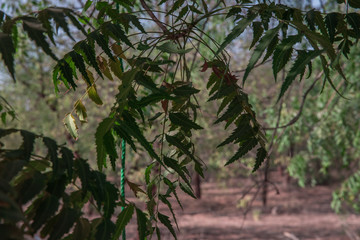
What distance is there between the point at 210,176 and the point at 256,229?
5958 mm

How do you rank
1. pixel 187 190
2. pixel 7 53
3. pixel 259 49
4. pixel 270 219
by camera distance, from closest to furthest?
pixel 7 53 → pixel 259 49 → pixel 187 190 → pixel 270 219

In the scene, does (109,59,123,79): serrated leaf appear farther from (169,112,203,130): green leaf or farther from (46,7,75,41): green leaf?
(46,7,75,41): green leaf

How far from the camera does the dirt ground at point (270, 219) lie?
8.16m

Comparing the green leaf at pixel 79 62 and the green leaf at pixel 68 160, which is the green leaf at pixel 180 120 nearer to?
the green leaf at pixel 79 62

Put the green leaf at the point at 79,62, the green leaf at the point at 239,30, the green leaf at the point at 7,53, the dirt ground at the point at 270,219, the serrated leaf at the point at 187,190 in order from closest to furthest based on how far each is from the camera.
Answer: the green leaf at the point at 7,53
the green leaf at the point at 239,30
the green leaf at the point at 79,62
the serrated leaf at the point at 187,190
the dirt ground at the point at 270,219

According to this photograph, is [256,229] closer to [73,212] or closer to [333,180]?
[333,180]

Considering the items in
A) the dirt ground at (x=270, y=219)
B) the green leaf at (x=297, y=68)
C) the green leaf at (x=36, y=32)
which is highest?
the green leaf at (x=36, y=32)

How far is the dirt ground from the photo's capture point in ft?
26.8

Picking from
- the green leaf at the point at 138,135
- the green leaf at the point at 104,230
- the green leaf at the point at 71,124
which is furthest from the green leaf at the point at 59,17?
the green leaf at the point at 71,124

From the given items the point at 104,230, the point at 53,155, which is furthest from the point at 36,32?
the point at 104,230

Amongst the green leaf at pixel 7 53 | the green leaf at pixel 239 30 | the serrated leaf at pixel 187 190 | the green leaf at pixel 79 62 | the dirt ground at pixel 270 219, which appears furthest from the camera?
the dirt ground at pixel 270 219

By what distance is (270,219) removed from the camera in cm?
973

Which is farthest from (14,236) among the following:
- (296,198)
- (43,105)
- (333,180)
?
(333,180)

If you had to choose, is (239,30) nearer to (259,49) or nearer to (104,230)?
(259,49)
